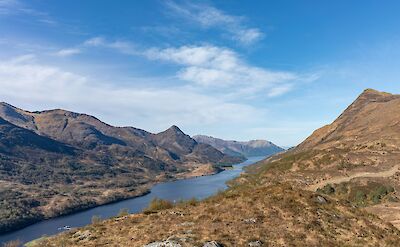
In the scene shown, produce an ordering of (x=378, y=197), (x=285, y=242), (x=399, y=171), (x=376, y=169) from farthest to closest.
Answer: (x=376, y=169)
(x=399, y=171)
(x=378, y=197)
(x=285, y=242)

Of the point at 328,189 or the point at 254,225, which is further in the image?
the point at 328,189

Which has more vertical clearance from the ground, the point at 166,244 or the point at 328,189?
the point at 166,244

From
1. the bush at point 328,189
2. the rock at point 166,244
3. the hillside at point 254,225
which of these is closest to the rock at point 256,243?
the hillside at point 254,225

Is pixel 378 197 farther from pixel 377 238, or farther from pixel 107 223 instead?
pixel 107 223

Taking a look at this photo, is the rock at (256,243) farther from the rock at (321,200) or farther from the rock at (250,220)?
the rock at (321,200)

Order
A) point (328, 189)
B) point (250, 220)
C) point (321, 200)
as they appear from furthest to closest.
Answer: point (328, 189)
point (321, 200)
point (250, 220)

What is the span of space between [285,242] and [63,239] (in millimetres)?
25521

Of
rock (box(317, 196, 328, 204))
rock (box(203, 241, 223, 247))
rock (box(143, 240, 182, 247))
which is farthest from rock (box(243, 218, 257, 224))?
rock (box(317, 196, 328, 204))

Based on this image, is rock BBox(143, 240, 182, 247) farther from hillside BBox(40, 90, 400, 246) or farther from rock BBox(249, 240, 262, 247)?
rock BBox(249, 240, 262, 247)

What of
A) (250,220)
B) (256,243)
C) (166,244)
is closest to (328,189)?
(250,220)

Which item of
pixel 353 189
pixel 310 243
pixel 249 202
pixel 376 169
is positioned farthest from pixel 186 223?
pixel 376 169

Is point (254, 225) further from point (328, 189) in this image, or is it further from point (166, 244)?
point (328, 189)

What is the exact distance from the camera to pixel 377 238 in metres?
38.8

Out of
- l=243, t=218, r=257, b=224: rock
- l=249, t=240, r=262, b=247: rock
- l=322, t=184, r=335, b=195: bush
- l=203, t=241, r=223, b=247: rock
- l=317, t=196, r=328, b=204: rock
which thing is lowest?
l=322, t=184, r=335, b=195: bush
